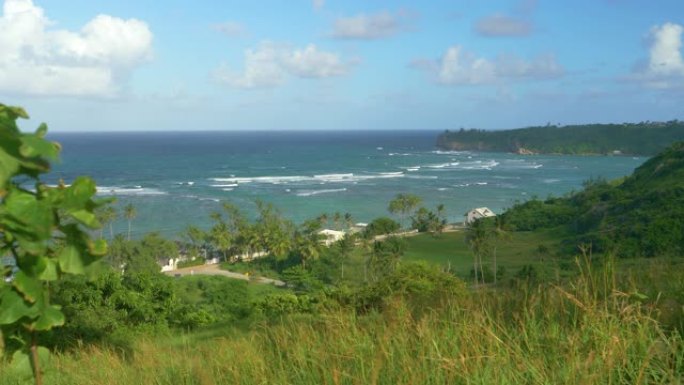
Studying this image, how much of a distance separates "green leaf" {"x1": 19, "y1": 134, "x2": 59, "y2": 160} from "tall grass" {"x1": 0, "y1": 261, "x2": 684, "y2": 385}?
1061 mm

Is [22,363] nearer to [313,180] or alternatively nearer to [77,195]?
[77,195]

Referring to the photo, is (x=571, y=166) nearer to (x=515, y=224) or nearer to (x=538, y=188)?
(x=538, y=188)

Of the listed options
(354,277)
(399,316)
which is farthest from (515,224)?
(399,316)

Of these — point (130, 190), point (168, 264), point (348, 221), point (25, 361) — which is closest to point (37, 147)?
point (25, 361)

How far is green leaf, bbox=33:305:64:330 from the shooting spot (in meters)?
1.75

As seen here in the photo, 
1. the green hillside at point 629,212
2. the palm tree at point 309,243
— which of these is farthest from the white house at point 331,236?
the green hillside at point 629,212

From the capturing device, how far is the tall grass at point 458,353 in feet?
9.02

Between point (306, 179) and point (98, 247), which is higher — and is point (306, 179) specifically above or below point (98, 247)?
below

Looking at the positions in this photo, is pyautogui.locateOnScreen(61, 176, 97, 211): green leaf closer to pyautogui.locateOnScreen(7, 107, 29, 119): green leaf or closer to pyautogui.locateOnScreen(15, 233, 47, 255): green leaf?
pyautogui.locateOnScreen(15, 233, 47, 255): green leaf

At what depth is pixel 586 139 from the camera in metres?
179

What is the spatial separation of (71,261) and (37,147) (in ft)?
1.08

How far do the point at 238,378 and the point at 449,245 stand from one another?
189 ft

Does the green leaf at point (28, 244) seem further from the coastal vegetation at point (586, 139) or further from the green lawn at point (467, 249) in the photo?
the coastal vegetation at point (586, 139)

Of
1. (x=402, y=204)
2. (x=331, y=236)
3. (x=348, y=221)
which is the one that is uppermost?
(x=402, y=204)
